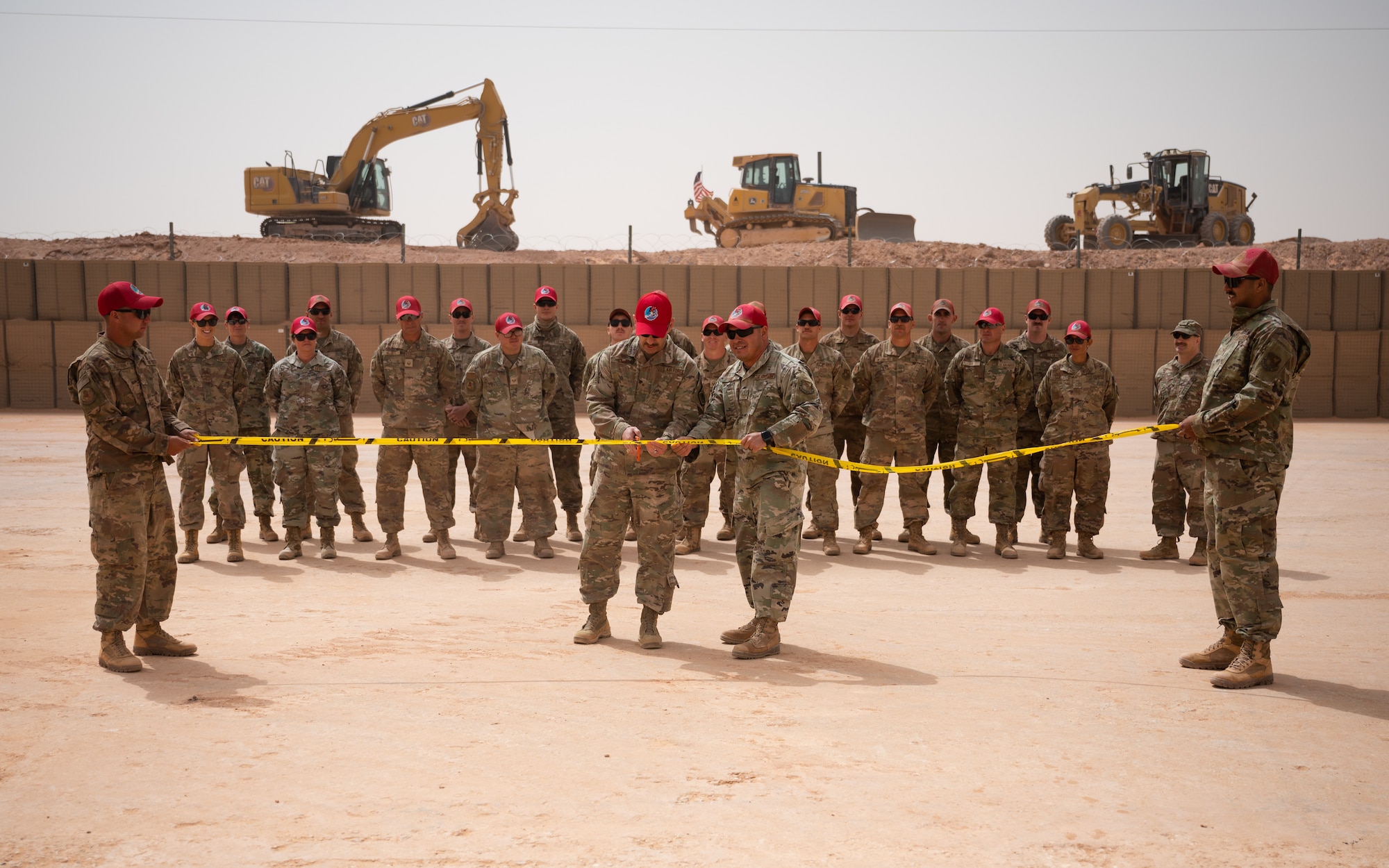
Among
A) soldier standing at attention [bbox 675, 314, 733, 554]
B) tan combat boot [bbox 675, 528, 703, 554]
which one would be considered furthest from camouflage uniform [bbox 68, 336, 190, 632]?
tan combat boot [bbox 675, 528, 703, 554]

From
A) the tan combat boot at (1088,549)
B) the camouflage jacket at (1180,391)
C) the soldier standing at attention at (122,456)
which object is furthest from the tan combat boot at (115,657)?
the camouflage jacket at (1180,391)

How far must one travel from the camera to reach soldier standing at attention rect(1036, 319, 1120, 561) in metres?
8.84

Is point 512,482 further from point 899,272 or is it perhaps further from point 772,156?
point 772,156

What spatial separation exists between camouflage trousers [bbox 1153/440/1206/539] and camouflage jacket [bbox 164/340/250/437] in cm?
762

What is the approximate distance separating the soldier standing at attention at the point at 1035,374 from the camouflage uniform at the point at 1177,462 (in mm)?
938

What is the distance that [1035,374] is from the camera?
938 cm

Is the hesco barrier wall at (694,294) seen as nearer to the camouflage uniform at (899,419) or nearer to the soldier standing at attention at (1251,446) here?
the camouflage uniform at (899,419)

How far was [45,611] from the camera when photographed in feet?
22.1

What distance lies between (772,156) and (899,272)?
12246 mm

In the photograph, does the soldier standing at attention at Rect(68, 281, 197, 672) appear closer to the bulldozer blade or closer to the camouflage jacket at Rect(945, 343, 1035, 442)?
the camouflage jacket at Rect(945, 343, 1035, 442)

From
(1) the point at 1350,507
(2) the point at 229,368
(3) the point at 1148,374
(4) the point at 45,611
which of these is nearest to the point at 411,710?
(4) the point at 45,611

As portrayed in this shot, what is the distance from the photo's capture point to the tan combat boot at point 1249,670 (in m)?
5.26

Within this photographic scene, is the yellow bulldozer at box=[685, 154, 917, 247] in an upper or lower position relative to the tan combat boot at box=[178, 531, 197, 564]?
upper

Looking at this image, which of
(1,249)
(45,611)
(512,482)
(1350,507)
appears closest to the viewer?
(45,611)
